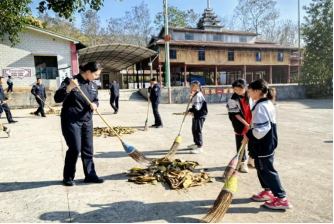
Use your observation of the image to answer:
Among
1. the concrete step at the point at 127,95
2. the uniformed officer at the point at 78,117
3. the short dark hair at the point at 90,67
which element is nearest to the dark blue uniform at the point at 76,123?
the uniformed officer at the point at 78,117

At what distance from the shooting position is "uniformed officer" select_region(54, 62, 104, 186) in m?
3.31

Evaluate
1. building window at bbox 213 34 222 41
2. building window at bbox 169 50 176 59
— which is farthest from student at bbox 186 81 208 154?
building window at bbox 213 34 222 41

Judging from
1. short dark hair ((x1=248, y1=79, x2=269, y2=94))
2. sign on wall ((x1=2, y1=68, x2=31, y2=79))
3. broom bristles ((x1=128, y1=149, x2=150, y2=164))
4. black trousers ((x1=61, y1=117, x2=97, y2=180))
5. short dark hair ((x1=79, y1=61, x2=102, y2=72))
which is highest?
sign on wall ((x1=2, y1=68, x2=31, y2=79))

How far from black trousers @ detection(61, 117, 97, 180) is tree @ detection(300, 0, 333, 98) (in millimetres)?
26799

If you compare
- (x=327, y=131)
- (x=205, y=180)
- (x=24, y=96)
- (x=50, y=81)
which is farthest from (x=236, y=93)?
(x=50, y=81)

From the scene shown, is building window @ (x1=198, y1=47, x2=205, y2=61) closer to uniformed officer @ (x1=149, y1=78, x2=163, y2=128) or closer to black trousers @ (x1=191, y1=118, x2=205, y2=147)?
uniformed officer @ (x1=149, y1=78, x2=163, y2=128)

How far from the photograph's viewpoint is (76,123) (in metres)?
3.38

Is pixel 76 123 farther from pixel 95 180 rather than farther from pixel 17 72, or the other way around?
pixel 17 72

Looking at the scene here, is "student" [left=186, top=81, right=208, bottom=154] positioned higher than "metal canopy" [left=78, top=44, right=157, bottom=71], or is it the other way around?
"metal canopy" [left=78, top=44, right=157, bottom=71]

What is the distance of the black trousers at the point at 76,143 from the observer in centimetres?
332

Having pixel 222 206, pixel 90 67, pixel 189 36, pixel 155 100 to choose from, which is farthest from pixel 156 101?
pixel 189 36

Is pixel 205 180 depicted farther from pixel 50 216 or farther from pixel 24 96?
pixel 24 96

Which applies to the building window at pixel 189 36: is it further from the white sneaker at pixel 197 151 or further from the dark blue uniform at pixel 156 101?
the white sneaker at pixel 197 151

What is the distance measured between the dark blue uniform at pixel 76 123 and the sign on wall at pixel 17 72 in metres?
17.3
